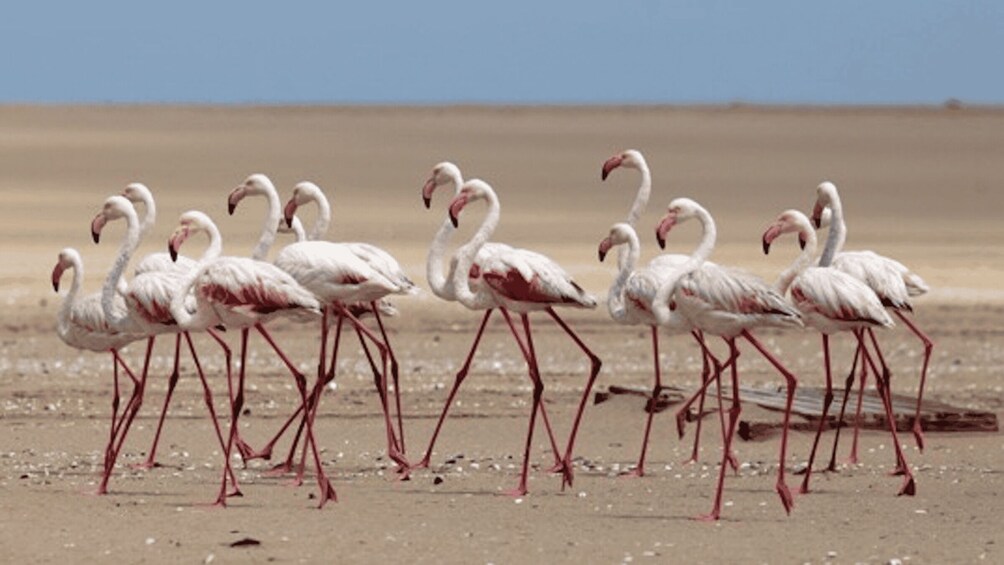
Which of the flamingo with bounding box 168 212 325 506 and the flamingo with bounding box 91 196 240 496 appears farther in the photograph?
the flamingo with bounding box 91 196 240 496

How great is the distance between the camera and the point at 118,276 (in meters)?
12.5

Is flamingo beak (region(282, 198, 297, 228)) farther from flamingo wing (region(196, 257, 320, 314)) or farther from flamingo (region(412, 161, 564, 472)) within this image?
flamingo wing (region(196, 257, 320, 314))

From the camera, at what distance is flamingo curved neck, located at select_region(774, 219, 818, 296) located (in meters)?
11.8

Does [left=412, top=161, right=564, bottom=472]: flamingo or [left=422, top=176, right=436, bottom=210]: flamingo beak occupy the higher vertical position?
[left=422, top=176, right=436, bottom=210]: flamingo beak

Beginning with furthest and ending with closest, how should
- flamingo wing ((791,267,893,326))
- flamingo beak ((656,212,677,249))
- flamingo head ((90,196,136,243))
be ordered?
flamingo head ((90,196,136,243)) < flamingo wing ((791,267,893,326)) < flamingo beak ((656,212,677,249))

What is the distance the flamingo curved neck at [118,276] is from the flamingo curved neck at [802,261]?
3.21m

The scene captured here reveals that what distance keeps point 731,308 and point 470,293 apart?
181 centimetres

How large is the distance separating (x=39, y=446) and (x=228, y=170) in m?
29.6

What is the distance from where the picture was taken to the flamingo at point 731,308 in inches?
442

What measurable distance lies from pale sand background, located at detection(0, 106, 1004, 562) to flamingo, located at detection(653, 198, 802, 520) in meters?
0.40

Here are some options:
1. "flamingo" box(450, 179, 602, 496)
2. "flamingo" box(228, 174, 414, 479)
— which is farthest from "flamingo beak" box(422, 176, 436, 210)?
"flamingo" box(228, 174, 414, 479)

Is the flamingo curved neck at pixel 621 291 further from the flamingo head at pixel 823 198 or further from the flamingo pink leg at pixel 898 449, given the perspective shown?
the flamingo pink leg at pixel 898 449

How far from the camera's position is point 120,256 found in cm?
1239

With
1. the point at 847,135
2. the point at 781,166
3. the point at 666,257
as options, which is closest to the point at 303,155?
the point at 781,166
